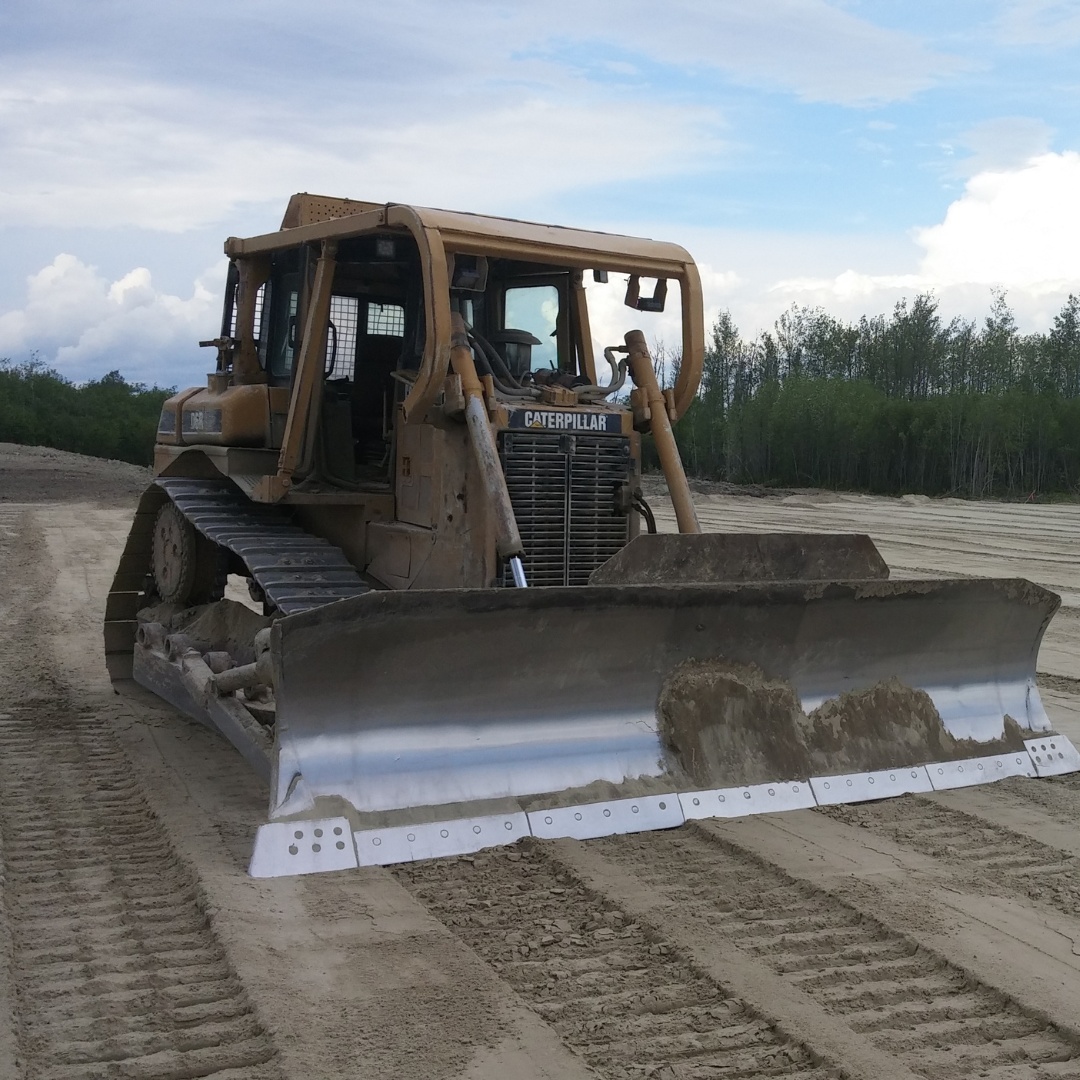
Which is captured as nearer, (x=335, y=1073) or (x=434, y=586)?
(x=335, y=1073)

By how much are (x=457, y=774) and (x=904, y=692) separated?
6.57 ft

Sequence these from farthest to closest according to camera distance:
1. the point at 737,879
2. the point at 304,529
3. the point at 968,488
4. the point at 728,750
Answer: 1. the point at 968,488
2. the point at 304,529
3. the point at 728,750
4. the point at 737,879

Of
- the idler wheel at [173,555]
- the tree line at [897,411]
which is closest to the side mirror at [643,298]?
the idler wheel at [173,555]

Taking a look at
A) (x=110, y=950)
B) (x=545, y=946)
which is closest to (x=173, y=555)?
(x=110, y=950)

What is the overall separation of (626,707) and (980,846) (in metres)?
1.34

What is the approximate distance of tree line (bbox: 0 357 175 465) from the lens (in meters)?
42.2

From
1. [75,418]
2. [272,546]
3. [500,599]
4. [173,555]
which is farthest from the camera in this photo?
[75,418]

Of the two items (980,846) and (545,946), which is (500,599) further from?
(980,846)

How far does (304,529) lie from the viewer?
6461 mm

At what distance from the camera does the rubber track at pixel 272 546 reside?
547 cm

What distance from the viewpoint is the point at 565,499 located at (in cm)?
548

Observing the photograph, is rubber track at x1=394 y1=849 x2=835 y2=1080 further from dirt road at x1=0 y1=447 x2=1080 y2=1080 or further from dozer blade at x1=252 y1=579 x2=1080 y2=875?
dozer blade at x1=252 y1=579 x2=1080 y2=875

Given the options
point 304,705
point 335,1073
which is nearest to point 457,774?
point 304,705

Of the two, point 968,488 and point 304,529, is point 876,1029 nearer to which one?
point 304,529
